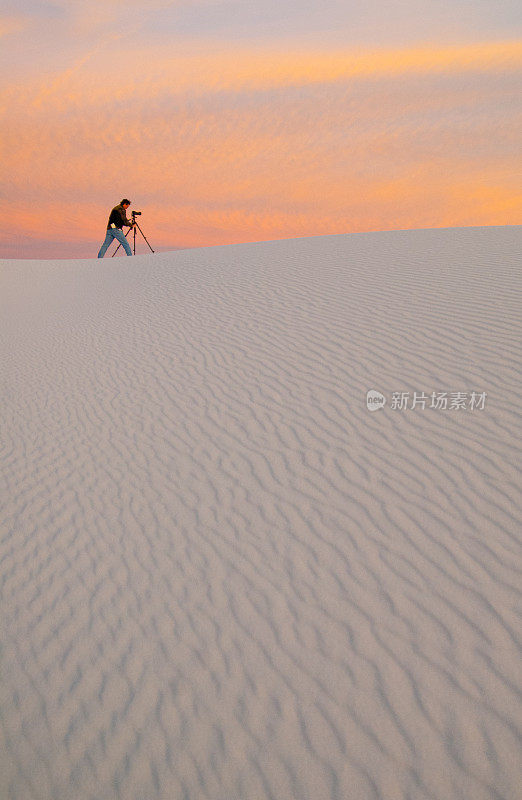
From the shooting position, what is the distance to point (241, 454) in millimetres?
4734

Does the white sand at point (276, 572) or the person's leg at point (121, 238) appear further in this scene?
the person's leg at point (121, 238)

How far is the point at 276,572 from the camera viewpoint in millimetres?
3484

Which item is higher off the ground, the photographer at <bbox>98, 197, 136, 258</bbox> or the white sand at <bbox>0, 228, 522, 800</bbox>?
the photographer at <bbox>98, 197, 136, 258</bbox>

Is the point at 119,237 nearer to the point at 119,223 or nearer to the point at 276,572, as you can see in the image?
the point at 119,223

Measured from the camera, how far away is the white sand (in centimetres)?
260

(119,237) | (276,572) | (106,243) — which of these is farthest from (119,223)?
(276,572)

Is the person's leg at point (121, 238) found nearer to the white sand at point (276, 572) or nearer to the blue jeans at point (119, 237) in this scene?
the blue jeans at point (119, 237)

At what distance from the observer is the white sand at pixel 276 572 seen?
2.60m

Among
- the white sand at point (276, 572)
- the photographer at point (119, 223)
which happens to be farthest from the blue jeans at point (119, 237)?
the white sand at point (276, 572)

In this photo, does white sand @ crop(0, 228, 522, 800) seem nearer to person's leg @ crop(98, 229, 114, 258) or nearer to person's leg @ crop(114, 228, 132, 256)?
person's leg @ crop(114, 228, 132, 256)

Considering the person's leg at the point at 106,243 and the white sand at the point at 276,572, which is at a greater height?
the person's leg at the point at 106,243

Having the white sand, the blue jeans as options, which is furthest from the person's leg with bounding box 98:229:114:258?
the white sand

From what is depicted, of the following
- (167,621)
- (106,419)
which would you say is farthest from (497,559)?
(106,419)

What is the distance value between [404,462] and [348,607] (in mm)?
1418
